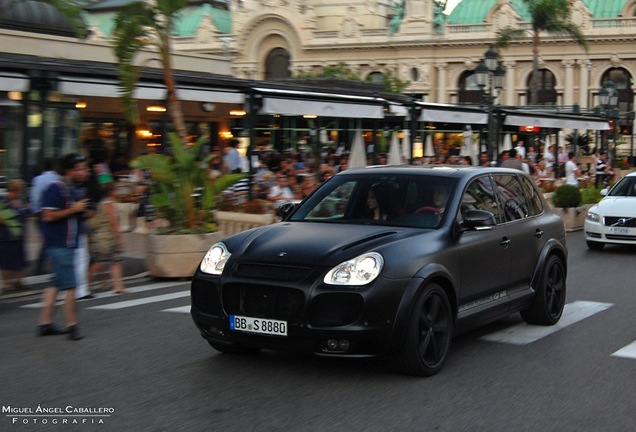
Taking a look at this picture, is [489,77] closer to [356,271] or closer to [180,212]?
[180,212]

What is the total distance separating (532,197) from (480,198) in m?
1.41

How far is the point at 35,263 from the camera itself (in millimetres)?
12867

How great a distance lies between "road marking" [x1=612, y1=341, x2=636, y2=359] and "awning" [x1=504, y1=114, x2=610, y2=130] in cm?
1881

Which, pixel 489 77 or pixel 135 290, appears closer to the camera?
pixel 135 290

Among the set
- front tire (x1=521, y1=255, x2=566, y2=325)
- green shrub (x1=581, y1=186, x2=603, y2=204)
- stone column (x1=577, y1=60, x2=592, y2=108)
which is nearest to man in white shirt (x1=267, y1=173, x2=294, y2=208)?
front tire (x1=521, y1=255, x2=566, y2=325)

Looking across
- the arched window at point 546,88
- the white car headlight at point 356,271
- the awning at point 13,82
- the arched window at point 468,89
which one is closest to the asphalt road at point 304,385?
the white car headlight at point 356,271

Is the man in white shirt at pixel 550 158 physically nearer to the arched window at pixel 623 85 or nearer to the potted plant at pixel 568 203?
the potted plant at pixel 568 203

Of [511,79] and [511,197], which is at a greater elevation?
[511,79]

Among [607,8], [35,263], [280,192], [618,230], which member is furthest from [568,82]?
[35,263]

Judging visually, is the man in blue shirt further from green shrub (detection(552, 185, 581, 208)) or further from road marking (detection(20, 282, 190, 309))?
green shrub (detection(552, 185, 581, 208))

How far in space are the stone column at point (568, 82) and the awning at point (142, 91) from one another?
6268 cm

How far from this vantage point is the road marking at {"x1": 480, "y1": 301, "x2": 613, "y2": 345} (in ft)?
25.8

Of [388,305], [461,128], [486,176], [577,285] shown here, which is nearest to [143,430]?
[388,305]

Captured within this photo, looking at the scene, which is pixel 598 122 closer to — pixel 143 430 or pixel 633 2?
pixel 143 430
